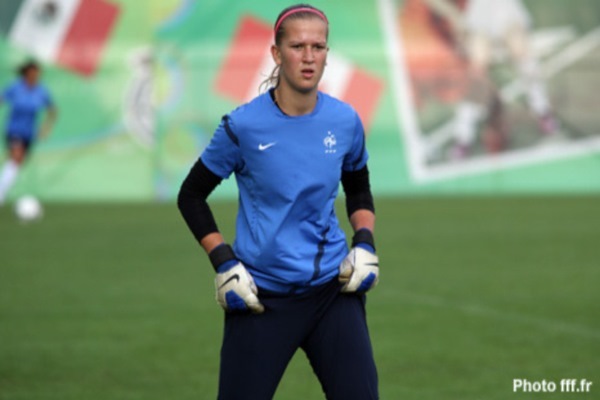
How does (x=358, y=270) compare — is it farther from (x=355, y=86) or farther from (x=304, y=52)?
(x=355, y=86)

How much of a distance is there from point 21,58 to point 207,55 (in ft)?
12.7

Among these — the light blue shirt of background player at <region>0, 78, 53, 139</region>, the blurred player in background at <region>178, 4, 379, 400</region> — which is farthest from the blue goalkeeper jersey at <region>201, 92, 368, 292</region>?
the light blue shirt of background player at <region>0, 78, 53, 139</region>

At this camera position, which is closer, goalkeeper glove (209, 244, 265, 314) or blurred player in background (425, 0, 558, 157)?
goalkeeper glove (209, 244, 265, 314)

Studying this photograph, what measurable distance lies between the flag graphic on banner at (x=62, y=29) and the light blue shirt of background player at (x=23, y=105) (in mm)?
4740

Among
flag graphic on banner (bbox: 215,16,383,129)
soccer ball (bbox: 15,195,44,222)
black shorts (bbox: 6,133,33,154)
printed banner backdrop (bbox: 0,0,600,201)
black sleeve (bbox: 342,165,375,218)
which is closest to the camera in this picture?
black sleeve (bbox: 342,165,375,218)

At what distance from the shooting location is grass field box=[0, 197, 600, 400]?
30.2 feet

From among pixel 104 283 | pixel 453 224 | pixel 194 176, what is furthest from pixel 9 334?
pixel 453 224

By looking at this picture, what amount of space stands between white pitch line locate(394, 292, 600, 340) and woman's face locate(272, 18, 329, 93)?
5.97 metres

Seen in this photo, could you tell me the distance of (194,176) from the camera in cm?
555

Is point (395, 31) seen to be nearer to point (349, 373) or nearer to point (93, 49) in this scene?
point (93, 49)

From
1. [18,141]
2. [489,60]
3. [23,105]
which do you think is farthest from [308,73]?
[489,60]

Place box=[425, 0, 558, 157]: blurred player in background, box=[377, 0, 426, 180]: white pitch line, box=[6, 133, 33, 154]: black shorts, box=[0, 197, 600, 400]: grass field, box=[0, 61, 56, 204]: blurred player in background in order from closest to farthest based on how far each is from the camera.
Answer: box=[0, 197, 600, 400]: grass field < box=[0, 61, 56, 204]: blurred player in background < box=[6, 133, 33, 154]: black shorts < box=[377, 0, 426, 180]: white pitch line < box=[425, 0, 558, 157]: blurred player in background

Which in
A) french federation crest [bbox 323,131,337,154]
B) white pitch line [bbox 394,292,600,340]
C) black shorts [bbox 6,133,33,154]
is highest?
black shorts [bbox 6,133,33,154]

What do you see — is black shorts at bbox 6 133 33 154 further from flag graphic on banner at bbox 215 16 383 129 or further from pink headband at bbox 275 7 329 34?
pink headband at bbox 275 7 329 34
